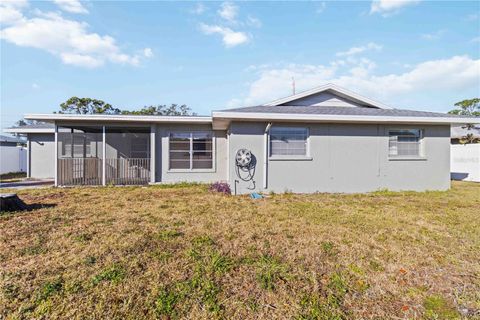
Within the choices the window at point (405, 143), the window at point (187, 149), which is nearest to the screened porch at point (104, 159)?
the window at point (187, 149)

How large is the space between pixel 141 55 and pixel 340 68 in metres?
11.1

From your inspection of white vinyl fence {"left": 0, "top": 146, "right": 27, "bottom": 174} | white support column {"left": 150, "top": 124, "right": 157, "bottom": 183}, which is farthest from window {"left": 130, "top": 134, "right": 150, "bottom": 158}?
white vinyl fence {"left": 0, "top": 146, "right": 27, "bottom": 174}

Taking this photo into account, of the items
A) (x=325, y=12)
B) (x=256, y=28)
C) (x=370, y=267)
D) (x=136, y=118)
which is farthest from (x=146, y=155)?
(x=370, y=267)

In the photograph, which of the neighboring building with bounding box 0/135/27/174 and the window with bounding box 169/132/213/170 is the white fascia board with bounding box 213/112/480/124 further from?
the neighboring building with bounding box 0/135/27/174

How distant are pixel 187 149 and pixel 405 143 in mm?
8488

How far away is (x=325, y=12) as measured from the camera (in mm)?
8891

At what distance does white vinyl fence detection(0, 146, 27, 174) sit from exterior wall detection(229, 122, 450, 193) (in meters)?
17.7

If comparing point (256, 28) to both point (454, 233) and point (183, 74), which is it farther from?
point (454, 233)

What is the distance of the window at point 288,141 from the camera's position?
324 inches

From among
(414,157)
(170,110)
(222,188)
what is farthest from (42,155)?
(170,110)

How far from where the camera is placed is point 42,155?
13297 millimetres

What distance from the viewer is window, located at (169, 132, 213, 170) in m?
10.3

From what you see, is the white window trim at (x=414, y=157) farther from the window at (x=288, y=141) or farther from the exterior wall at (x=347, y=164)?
the window at (x=288, y=141)

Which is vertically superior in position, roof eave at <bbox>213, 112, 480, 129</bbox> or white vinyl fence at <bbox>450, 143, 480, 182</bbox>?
roof eave at <bbox>213, 112, 480, 129</bbox>
